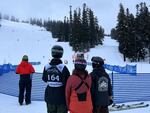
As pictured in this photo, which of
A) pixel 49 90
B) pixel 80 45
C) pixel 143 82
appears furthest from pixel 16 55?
pixel 49 90

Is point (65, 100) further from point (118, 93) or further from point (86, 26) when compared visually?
point (86, 26)

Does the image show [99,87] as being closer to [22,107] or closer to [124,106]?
[124,106]

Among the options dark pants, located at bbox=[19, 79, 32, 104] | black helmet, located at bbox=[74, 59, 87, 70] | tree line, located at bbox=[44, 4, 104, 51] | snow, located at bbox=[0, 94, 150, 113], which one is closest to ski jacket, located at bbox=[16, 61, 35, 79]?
dark pants, located at bbox=[19, 79, 32, 104]

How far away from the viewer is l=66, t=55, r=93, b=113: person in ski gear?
23.9ft

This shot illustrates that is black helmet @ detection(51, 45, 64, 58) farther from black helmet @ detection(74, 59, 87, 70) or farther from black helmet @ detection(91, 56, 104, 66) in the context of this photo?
black helmet @ detection(91, 56, 104, 66)

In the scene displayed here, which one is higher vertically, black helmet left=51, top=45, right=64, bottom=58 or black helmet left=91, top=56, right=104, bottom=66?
black helmet left=51, top=45, right=64, bottom=58

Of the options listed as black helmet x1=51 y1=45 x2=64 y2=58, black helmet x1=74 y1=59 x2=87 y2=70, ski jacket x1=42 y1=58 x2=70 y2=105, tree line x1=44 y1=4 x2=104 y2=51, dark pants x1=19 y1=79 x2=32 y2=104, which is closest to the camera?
black helmet x1=74 y1=59 x2=87 y2=70

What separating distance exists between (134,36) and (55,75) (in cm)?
5759

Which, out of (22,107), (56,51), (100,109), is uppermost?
(56,51)

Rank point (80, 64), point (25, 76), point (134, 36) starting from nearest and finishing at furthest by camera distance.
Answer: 1. point (80, 64)
2. point (25, 76)
3. point (134, 36)

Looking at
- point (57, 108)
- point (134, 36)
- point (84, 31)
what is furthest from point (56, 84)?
point (84, 31)

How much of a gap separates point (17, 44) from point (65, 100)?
79.0 m

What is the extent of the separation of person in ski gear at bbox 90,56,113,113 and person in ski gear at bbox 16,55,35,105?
6103mm

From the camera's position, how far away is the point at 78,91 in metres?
7.29
